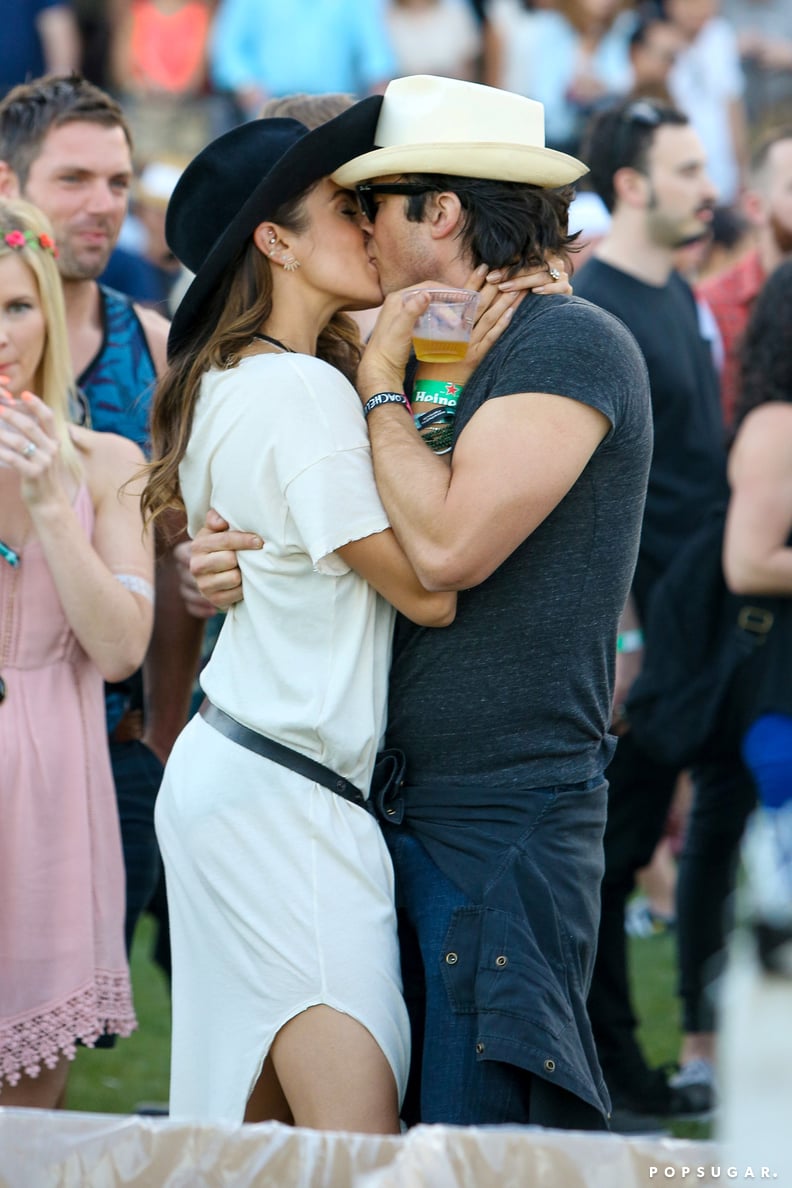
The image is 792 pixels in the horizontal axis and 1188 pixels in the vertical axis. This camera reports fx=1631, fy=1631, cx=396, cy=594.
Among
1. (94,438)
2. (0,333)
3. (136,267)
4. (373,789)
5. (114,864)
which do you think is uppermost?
(136,267)

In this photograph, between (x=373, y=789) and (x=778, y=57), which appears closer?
(x=373, y=789)

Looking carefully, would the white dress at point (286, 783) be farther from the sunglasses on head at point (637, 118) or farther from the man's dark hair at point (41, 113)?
the sunglasses on head at point (637, 118)

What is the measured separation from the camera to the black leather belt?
7.55ft

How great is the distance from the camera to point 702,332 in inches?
195

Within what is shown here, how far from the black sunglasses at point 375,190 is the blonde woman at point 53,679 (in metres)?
0.85

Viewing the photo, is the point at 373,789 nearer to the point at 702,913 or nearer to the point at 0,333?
the point at 0,333

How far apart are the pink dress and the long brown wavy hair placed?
62cm

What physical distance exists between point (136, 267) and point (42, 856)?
418 centimetres

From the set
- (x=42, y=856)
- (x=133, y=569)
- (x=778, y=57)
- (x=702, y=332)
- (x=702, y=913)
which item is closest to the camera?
(x=42, y=856)

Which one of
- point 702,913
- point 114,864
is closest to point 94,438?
point 114,864

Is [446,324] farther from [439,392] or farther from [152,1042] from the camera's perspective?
[152,1042]

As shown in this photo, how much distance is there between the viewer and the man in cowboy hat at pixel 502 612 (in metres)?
2.20

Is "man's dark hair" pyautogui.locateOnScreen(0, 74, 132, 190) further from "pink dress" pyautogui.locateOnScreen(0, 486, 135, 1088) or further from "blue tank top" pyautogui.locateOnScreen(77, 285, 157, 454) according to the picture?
"pink dress" pyautogui.locateOnScreen(0, 486, 135, 1088)

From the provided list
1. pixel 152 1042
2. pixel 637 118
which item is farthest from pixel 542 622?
pixel 637 118
